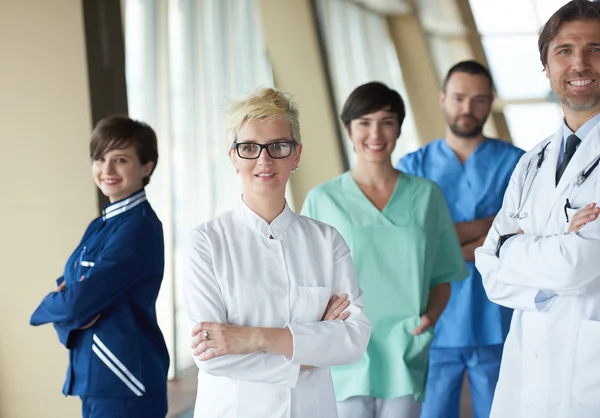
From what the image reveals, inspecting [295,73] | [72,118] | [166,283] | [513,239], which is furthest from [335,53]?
[513,239]

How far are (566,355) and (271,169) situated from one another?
0.79m

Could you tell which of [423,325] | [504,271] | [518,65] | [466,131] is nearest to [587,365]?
[504,271]

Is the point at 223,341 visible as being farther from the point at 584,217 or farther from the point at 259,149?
the point at 584,217

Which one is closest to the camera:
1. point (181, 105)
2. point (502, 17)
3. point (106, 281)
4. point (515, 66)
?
point (106, 281)

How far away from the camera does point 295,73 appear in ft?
19.1

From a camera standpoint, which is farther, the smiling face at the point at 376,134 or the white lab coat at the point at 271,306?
the smiling face at the point at 376,134

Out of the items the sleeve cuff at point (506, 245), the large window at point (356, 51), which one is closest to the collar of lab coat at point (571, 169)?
the sleeve cuff at point (506, 245)

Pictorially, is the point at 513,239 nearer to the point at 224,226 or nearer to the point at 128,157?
the point at 224,226

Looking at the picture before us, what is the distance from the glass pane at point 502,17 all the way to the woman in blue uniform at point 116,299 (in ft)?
18.2

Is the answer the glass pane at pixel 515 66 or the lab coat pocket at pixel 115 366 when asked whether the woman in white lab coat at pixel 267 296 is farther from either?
the glass pane at pixel 515 66

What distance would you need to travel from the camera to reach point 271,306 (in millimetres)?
1685

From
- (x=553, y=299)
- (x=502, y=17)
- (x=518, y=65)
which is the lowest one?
(x=553, y=299)

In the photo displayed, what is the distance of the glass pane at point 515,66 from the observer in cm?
730

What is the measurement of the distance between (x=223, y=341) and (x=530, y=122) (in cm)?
634
